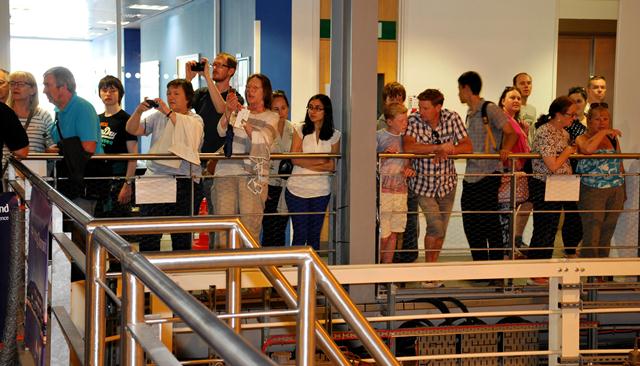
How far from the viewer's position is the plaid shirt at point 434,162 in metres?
6.38

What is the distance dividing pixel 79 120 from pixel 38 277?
283 cm

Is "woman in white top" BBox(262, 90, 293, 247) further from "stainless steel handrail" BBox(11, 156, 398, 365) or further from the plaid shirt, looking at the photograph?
"stainless steel handrail" BBox(11, 156, 398, 365)

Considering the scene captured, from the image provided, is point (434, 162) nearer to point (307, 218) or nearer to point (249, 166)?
point (307, 218)

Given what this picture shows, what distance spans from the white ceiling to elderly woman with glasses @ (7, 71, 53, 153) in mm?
2255

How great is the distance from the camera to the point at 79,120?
18.8 ft

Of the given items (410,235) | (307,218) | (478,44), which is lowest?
(410,235)

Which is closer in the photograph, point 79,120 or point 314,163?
point 79,120

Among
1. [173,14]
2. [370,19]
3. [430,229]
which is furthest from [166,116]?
[173,14]

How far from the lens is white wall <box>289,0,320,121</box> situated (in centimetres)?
869

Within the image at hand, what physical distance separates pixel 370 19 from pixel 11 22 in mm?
3544

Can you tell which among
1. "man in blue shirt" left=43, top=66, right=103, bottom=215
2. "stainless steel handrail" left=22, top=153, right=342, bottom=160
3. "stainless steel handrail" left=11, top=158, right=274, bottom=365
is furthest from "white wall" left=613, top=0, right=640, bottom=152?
"stainless steel handrail" left=11, top=158, right=274, bottom=365

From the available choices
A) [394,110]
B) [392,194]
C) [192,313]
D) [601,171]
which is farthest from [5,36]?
[192,313]

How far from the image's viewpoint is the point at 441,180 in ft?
21.0

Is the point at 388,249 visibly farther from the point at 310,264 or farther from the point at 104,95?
the point at 310,264
